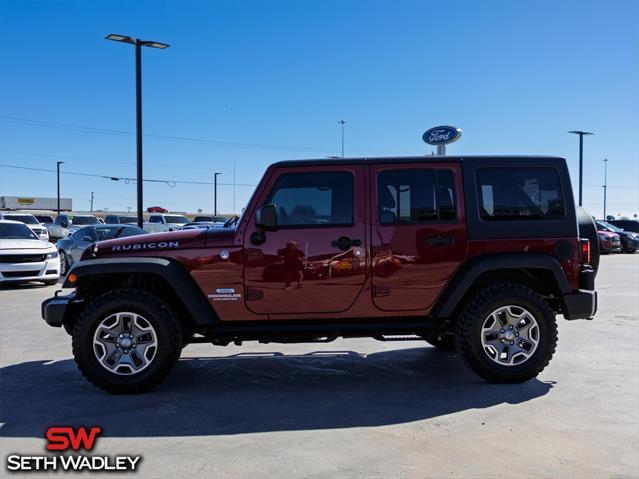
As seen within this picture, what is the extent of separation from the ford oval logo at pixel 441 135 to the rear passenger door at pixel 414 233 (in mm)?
12574

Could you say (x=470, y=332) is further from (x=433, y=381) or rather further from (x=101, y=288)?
(x=101, y=288)

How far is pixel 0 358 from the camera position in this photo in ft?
20.7

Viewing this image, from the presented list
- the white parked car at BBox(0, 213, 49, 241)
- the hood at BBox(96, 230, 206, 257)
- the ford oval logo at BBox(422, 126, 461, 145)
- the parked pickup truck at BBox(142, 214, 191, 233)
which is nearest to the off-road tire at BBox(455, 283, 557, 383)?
the hood at BBox(96, 230, 206, 257)

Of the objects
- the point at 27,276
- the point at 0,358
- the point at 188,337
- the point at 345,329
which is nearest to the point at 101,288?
the point at 188,337

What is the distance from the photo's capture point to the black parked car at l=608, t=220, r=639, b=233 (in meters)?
31.3

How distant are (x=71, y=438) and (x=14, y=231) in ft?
36.4

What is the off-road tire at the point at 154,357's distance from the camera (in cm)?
497

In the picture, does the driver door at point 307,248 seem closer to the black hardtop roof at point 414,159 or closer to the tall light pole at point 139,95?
the black hardtop roof at point 414,159

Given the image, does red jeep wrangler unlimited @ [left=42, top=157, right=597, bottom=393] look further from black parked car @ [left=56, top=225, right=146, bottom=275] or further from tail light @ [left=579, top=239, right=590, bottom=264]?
black parked car @ [left=56, top=225, right=146, bottom=275]

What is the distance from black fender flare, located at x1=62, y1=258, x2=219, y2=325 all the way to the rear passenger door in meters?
1.55

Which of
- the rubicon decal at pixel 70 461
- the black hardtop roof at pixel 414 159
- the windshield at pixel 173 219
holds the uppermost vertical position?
the black hardtop roof at pixel 414 159

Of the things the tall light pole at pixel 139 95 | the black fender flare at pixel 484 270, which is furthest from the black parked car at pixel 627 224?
the black fender flare at pixel 484 270

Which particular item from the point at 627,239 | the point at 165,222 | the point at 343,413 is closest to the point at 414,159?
the point at 343,413

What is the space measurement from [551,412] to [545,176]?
87.4 inches
